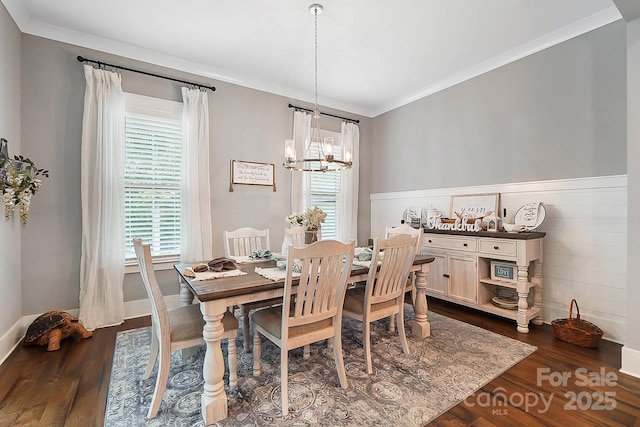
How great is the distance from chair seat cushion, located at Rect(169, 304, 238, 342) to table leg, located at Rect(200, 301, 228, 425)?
181mm

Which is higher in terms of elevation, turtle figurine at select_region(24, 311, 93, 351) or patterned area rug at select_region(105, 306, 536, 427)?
turtle figurine at select_region(24, 311, 93, 351)

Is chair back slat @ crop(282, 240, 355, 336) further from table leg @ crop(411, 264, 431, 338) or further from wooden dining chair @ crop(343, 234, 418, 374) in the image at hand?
table leg @ crop(411, 264, 431, 338)

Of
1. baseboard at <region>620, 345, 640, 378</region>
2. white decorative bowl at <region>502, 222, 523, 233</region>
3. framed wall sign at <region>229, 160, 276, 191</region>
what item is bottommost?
baseboard at <region>620, 345, 640, 378</region>

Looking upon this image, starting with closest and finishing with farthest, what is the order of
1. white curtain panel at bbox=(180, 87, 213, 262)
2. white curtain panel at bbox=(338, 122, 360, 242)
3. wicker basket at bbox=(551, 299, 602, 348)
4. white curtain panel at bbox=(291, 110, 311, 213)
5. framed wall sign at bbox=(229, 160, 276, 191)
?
wicker basket at bbox=(551, 299, 602, 348)
white curtain panel at bbox=(180, 87, 213, 262)
framed wall sign at bbox=(229, 160, 276, 191)
white curtain panel at bbox=(291, 110, 311, 213)
white curtain panel at bbox=(338, 122, 360, 242)

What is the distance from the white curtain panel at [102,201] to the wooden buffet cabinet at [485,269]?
3.30m

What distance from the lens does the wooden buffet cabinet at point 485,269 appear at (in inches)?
112

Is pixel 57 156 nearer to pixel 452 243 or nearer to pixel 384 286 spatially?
pixel 384 286

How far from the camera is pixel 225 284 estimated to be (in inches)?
72.4

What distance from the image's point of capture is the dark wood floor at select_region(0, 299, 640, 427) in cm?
167

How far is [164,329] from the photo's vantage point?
1681mm

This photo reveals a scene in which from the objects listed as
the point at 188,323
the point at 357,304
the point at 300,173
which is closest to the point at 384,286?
the point at 357,304

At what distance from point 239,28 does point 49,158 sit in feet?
7.27

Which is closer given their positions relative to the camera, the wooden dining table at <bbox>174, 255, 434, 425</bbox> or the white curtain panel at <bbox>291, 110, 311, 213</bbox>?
the wooden dining table at <bbox>174, 255, 434, 425</bbox>

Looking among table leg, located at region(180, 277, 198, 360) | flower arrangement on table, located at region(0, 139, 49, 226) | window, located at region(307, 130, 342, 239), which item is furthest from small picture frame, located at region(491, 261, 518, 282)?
flower arrangement on table, located at region(0, 139, 49, 226)
